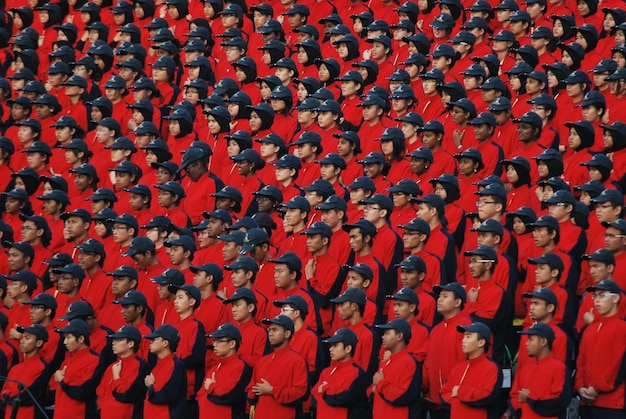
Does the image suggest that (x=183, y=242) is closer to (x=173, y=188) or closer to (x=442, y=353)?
(x=173, y=188)

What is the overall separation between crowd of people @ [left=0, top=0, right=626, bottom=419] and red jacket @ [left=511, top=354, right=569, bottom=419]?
0.06 ft

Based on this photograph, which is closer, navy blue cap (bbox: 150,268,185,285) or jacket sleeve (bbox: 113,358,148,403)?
jacket sleeve (bbox: 113,358,148,403)

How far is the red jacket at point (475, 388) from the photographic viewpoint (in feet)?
36.5

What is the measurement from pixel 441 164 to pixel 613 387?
3698 millimetres

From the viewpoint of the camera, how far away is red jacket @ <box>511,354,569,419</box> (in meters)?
11.0

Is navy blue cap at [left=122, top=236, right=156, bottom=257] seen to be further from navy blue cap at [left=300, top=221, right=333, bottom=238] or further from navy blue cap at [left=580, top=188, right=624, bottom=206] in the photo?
navy blue cap at [left=580, top=188, right=624, bottom=206]

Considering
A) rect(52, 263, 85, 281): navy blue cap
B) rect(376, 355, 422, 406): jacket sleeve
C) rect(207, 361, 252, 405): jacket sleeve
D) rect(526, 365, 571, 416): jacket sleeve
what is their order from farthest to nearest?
rect(52, 263, 85, 281): navy blue cap → rect(207, 361, 252, 405): jacket sleeve → rect(376, 355, 422, 406): jacket sleeve → rect(526, 365, 571, 416): jacket sleeve

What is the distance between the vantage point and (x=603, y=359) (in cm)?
1130

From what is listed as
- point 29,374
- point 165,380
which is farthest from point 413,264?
point 29,374

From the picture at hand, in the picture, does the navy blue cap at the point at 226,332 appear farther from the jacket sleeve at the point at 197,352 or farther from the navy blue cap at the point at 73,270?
the navy blue cap at the point at 73,270

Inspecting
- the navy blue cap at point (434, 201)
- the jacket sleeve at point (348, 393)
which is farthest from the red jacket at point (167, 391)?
the navy blue cap at point (434, 201)

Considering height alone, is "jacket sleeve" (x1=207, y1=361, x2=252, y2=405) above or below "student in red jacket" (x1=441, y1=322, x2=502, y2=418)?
below

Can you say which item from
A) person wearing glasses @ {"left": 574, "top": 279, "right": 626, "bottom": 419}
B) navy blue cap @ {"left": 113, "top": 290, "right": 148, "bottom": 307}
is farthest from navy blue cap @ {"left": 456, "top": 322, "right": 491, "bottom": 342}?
navy blue cap @ {"left": 113, "top": 290, "right": 148, "bottom": 307}

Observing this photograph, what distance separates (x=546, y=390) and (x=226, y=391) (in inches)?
99.2
